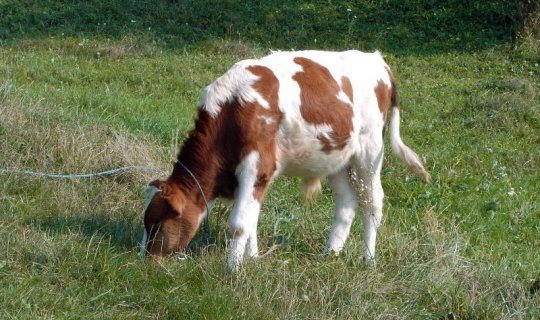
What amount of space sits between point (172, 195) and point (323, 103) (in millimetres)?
1342

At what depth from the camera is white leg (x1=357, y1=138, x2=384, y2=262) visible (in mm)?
→ 7188

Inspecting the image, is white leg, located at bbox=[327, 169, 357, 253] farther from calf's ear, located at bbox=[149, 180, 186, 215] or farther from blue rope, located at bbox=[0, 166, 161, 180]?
blue rope, located at bbox=[0, 166, 161, 180]

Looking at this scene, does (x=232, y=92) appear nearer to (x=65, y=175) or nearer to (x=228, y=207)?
(x=228, y=207)

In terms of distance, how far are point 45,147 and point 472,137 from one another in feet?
19.0

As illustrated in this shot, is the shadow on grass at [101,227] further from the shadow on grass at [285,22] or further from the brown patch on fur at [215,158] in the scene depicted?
the shadow on grass at [285,22]

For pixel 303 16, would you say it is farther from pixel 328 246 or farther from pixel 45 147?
pixel 328 246

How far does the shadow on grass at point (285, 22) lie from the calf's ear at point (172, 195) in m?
10.7

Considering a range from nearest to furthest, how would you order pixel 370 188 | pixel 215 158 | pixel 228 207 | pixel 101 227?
pixel 215 158
pixel 101 227
pixel 370 188
pixel 228 207

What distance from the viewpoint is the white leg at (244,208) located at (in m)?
6.40

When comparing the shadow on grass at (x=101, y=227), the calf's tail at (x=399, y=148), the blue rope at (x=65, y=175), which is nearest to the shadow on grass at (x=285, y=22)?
the blue rope at (x=65, y=175)

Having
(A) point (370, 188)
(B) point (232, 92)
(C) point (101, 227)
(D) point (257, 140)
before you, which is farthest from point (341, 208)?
(C) point (101, 227)

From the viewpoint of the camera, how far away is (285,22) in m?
18.6

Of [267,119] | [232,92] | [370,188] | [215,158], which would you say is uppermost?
[232,92]

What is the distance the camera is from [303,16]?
19.0 metres
